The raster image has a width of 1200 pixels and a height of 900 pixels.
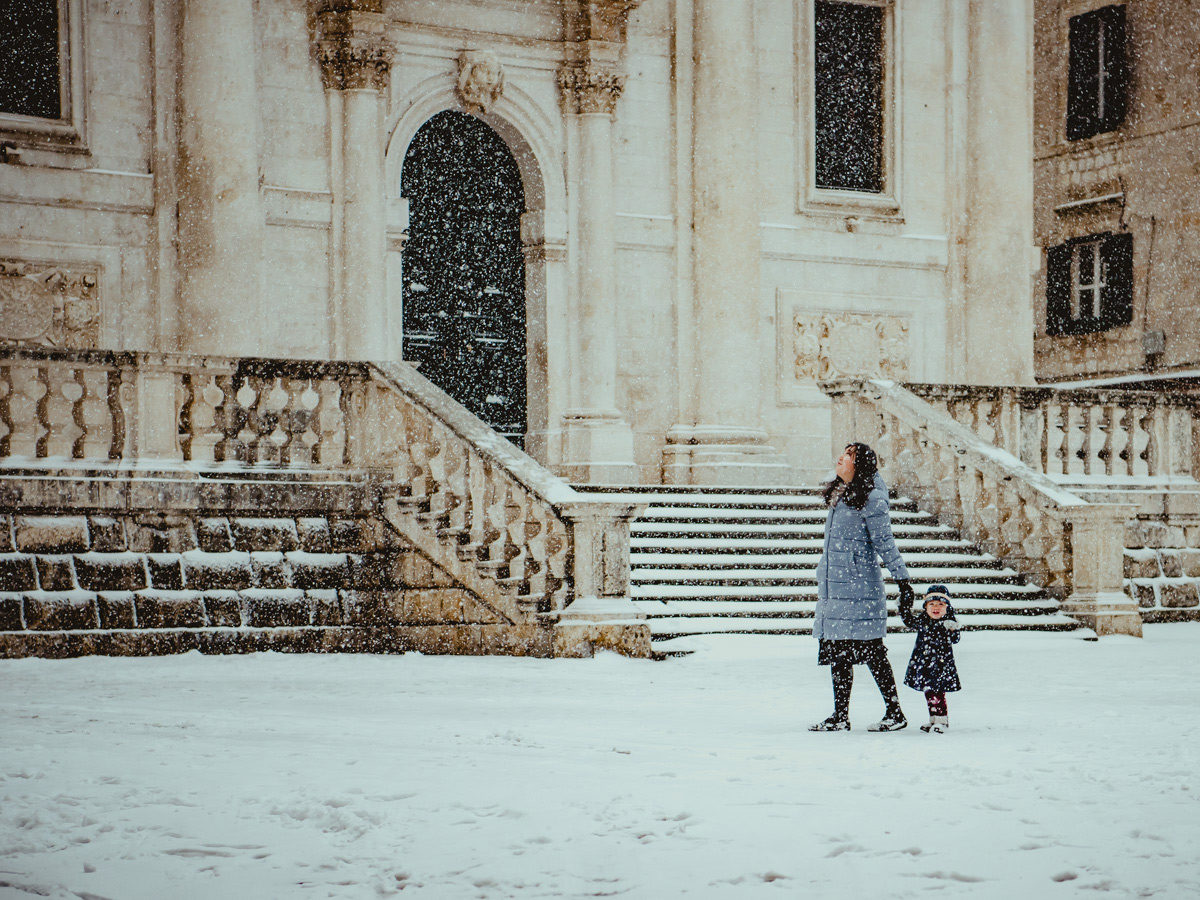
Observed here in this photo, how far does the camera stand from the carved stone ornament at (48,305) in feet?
50.4

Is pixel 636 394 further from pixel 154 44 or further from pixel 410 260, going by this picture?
pixel 154 44

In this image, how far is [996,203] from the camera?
19969 millimetres

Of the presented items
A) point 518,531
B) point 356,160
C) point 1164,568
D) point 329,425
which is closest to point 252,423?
point 329,425

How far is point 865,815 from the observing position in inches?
234

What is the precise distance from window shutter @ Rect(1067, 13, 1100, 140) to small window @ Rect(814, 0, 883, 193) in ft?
26.1

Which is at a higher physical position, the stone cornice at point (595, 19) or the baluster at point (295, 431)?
the stone cornice at point (595, 19)

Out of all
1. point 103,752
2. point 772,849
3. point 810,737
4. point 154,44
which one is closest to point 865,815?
point 772,849

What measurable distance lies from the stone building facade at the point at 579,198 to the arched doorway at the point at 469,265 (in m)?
0.04

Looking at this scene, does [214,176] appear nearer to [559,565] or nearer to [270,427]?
[270,427]

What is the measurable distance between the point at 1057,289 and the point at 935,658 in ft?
66.9

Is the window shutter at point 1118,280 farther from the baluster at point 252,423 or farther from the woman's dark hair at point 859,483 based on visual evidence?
the woman's dark hair at point 859,483

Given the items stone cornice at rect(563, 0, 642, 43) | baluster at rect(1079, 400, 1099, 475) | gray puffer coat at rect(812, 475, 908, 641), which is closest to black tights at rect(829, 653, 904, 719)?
gray puffer coat at rect(812, 475, 908, 641)

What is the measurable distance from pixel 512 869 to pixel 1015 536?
1052cm

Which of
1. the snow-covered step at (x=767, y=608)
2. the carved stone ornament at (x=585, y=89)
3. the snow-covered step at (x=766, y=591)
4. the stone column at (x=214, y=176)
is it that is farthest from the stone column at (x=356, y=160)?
the snow-covered step at (x=767, y=608)
